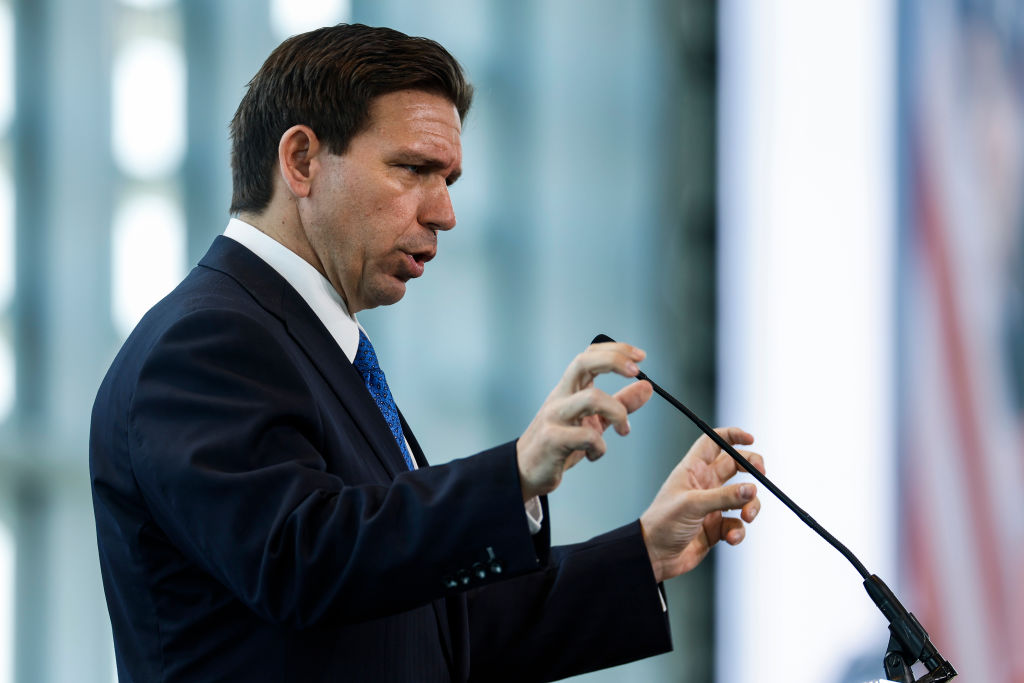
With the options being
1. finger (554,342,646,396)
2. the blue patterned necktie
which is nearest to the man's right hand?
finger (554,342,646,396)

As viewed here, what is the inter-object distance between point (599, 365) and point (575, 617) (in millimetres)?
630

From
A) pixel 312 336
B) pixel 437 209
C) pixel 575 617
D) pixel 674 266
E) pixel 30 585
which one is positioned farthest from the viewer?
pixel 674 266

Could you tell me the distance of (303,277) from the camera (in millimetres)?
1362

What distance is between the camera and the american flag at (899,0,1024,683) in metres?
2.82

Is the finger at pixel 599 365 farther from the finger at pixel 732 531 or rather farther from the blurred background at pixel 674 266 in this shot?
the blurred background at pixel 674 266

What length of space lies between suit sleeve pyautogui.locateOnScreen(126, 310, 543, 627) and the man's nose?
1.26 ft

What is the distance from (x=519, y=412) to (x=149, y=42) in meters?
1.26

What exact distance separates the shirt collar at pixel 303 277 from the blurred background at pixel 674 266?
126cm

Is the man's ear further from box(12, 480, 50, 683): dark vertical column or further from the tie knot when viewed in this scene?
box(12, 480, 50, 683): dark vertical column

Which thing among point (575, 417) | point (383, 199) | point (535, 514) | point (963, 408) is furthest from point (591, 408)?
point (963, 408)

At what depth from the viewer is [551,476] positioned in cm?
102

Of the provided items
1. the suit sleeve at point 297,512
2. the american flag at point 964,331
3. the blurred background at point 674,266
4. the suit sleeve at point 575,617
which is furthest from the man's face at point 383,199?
the american flag at point 964,331

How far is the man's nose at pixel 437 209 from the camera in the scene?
1.41 m

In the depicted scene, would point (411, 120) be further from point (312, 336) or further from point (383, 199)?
point (312, 336)
